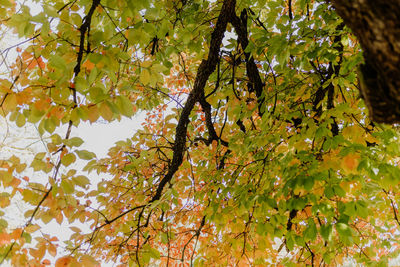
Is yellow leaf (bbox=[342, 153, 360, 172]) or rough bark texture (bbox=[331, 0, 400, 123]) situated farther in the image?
yellow leaf (bbox=[342, 153, 360, 172])

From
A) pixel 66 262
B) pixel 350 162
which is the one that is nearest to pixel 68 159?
pixel 66 262

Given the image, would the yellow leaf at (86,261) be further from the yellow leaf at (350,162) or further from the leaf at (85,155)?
the yellow leaf at (350,162)

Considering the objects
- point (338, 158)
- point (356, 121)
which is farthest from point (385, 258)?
point (356, 121)

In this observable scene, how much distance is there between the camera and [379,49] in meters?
0.74

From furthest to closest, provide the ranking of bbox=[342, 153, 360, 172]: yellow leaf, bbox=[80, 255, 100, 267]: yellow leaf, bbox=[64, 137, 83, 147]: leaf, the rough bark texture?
bbox=[80, 255, 100, 267]: yellow leaf
bbox=[342, 153, 360, 172]: yellow leaf
bbox=[64, 137, 83, 147]: leaf
the rough bark texture

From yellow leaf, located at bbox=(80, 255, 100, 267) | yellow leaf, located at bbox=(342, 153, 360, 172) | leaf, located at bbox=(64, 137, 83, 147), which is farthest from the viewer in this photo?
yellow leaf, located at bbox=(80, 255, 100, 267)

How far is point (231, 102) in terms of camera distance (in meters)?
2.87

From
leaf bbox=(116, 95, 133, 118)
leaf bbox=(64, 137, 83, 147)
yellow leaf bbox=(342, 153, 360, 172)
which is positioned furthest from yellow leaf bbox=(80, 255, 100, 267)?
yellow leaf bbox=(342, 153, 360, 172)

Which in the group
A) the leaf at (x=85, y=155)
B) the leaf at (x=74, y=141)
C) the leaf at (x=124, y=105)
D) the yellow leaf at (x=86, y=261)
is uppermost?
the leaf at (x=124, y=105)

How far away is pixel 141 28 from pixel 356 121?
5.53ft

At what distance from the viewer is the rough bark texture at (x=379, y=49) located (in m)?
0.71

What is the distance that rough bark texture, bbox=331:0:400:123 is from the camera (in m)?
0.71

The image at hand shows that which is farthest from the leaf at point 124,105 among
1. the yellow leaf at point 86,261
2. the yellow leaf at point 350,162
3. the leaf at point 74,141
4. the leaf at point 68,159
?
the yellow leaf at point 350,162

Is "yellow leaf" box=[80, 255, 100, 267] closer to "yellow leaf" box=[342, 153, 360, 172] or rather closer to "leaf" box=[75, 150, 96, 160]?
"leaf" box=[75, 150, 96, 160]
